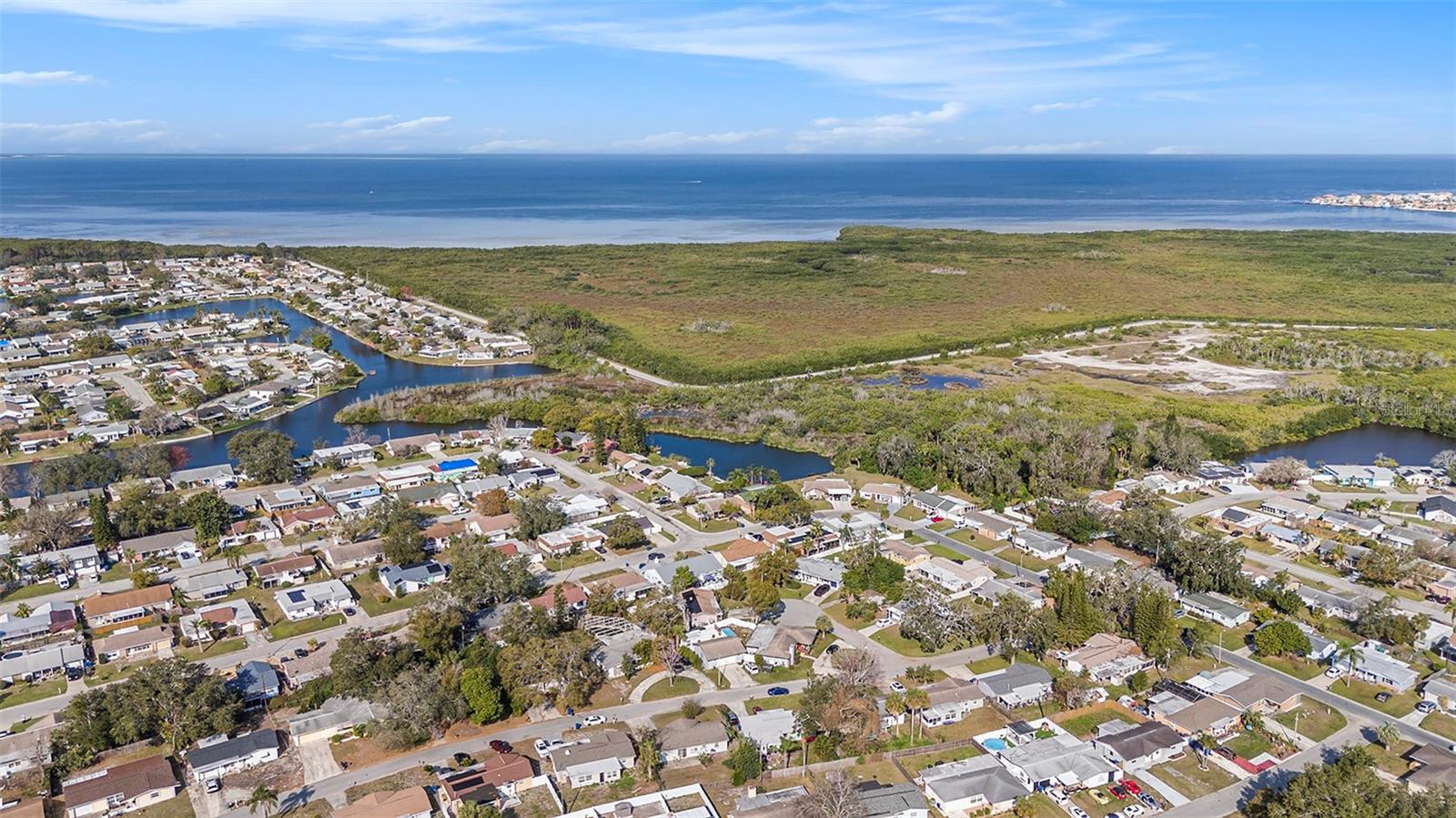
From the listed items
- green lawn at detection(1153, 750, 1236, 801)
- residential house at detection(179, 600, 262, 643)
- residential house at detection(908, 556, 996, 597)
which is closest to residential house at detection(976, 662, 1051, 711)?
green lawn at detection(1153, 750, 1236, 801)

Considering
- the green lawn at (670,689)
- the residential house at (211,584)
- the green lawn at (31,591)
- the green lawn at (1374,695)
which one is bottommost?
the green lawn at (670,689)

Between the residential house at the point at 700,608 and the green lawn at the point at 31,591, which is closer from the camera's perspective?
the residential house at the point at 700,608

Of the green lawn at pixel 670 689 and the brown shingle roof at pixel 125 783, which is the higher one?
the brown shingle roof at pixel 125 783

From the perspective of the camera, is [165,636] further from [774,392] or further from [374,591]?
[774,392]

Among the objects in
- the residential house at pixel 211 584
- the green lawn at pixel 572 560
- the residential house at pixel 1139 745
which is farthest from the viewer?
the green lawn at pixel 572 560

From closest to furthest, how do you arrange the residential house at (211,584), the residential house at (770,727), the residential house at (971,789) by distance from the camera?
the residential house at (971,789) < the residential house at (770,727) < the residential house at (211,584)

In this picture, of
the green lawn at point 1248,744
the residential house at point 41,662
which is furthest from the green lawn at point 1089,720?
the residential house at point 41,662

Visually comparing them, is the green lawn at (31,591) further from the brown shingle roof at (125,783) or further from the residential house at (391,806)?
the residential house at (391,806)

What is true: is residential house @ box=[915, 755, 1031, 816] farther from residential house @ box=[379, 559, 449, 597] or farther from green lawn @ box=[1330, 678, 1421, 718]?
residential house @ box=[379, 559, 449, 597]
